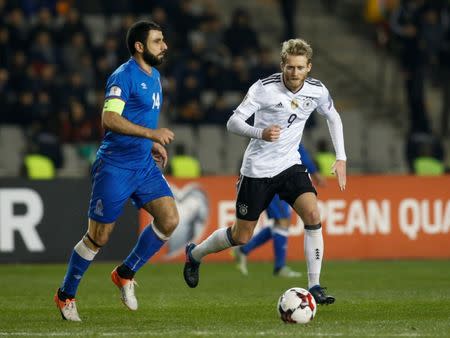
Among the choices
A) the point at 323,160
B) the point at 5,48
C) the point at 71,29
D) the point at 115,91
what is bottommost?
the point at 323,160

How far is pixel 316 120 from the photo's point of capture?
76.4 feet

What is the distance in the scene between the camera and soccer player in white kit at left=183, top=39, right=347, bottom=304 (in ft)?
35.0

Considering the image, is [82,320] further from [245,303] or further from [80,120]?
[80,120]

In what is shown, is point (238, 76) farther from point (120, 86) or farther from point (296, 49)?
point (120, 86)

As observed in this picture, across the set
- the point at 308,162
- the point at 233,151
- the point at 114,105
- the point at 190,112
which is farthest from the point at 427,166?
the point at 114,105

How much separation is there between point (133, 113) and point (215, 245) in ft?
6.30

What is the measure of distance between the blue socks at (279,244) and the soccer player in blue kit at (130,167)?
17.5 ft

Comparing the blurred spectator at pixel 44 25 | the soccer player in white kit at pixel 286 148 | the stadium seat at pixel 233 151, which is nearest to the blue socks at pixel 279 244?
the soccer player in white kit at pixel 286 148

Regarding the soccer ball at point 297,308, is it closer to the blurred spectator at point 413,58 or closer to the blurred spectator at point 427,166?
the blurred spectator at point 427,166

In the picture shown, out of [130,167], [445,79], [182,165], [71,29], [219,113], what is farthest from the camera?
[445,79]

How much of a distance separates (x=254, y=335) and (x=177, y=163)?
10832 mm

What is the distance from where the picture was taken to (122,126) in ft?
31.4

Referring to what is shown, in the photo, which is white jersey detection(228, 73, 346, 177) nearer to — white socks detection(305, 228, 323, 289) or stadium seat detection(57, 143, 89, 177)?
white socks detection(305, 228, 323, 289)

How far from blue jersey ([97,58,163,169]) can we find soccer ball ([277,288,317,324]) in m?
1.66
